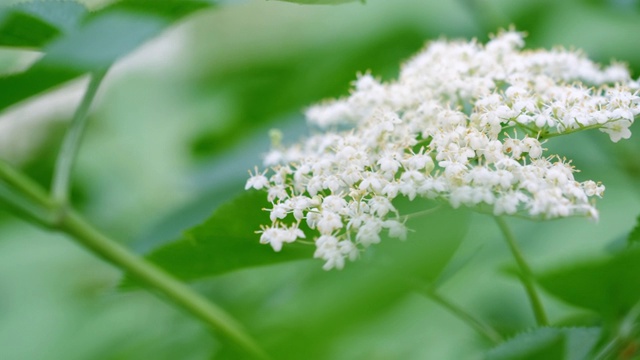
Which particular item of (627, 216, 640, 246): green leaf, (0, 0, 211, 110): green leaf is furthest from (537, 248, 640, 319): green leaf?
(0, 0, 211, 110): green leaf

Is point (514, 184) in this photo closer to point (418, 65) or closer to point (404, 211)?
point (404, 211)

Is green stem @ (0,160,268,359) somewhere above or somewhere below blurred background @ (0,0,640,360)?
below

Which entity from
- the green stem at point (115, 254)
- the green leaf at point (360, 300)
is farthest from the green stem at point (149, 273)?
the green leaf at point (360, 300)

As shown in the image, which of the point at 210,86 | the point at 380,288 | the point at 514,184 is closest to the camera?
the point at 380,288

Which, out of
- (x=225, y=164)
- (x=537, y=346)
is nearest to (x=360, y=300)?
(x=537, y=346)

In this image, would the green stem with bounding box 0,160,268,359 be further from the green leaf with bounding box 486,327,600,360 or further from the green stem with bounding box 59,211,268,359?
the green leaf with bounding box 486,327,600,360

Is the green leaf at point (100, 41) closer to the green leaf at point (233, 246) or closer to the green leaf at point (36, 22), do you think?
the green leaf at point (36, 22)

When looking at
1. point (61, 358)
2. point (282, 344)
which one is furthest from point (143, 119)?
point (282, 344)
